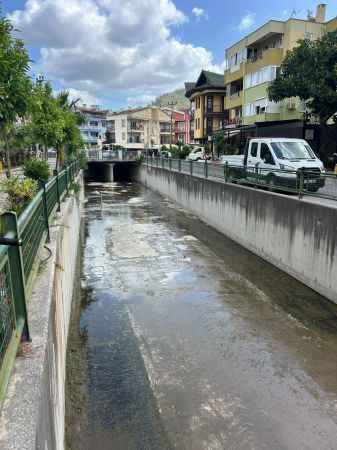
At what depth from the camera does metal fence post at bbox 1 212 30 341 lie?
271 cm

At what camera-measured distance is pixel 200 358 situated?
18.8ft

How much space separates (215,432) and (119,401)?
136 cm

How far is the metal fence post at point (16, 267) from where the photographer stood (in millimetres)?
2709

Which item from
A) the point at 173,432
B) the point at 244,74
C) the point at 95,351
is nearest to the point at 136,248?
the point at 95,351

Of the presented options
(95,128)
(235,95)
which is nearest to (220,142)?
(235,95)

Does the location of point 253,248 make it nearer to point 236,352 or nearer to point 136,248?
point 136,248

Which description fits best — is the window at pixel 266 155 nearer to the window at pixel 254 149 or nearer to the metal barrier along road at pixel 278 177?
the window at pixel 254 149

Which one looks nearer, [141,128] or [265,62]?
[265,62]

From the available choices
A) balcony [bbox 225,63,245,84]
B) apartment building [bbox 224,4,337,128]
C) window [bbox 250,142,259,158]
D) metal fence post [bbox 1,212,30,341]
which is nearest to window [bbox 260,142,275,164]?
window [bbox 250,142,259,158]

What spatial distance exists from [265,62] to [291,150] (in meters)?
19.7

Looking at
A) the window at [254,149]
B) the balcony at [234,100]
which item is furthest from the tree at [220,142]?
the window at [254,149]

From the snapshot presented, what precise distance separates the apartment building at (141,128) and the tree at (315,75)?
53682 mm

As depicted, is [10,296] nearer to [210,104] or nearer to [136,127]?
[210,104]

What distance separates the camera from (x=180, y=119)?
3187 inches
